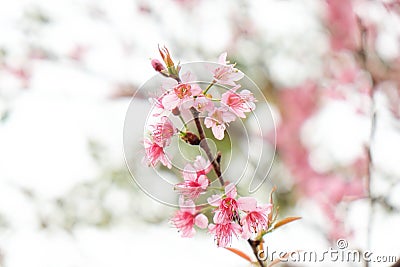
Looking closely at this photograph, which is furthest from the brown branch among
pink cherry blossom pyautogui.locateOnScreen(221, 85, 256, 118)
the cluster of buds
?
pink cherry blossom pyautogui.locateOnScreen(221, 85, 256, 118)

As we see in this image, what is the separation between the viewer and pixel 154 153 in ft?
1.68

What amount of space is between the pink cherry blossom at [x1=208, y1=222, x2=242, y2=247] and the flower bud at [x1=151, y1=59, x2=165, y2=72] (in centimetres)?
14

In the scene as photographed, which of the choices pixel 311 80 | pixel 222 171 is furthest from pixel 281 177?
pixel 222 171

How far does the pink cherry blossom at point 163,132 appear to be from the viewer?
1.63ft

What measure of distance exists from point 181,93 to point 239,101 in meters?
0.06

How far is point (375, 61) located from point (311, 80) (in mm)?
437

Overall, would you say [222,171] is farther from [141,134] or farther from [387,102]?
[387,102]

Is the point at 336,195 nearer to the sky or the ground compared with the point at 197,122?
nearer to the ground

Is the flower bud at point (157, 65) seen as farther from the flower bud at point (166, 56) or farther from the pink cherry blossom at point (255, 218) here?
the pink cherry blossom at point (255, 218)

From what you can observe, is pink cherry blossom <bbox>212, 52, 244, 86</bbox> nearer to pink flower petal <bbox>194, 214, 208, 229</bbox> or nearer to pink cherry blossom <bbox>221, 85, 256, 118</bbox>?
pink cherry blossom <bbox>221, 85, 256, 118</bbox>

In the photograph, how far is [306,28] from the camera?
6.32 ft

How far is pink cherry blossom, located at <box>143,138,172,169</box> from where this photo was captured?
1.66ft

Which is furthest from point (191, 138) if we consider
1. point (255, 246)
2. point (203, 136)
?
point (255, 246)

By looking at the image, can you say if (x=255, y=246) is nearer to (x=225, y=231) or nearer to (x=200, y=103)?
(x=225, y=231)
